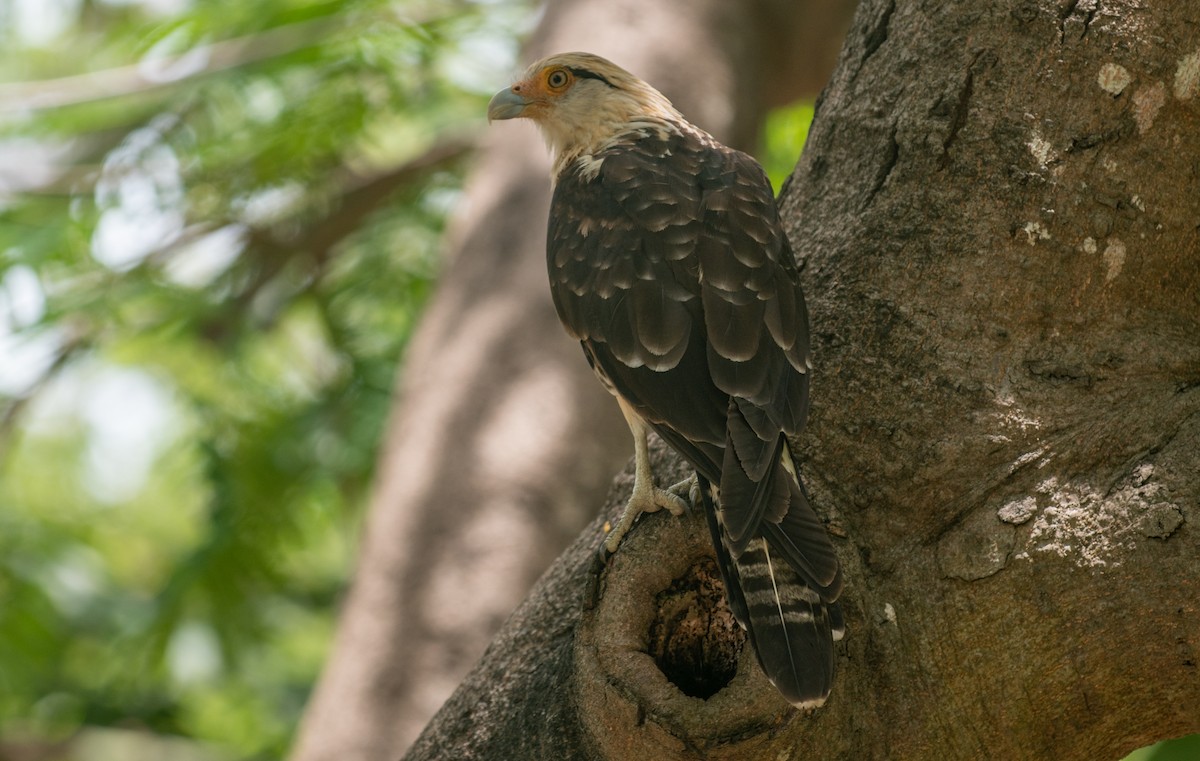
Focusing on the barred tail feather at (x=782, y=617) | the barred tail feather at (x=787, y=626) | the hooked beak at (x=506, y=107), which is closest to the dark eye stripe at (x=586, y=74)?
the hooked beak at (x=506, y=107)

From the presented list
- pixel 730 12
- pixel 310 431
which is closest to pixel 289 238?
pixel 310 431

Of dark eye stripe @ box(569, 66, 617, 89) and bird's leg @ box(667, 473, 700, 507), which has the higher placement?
dark eye stripe @ box(569, 66, 617, 89)

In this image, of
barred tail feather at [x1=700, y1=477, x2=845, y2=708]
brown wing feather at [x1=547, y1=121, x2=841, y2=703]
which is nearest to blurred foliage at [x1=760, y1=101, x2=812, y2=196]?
brown wing feather at [x1=547, y1=121, x2=841, y2=703]

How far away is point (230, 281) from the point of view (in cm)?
696

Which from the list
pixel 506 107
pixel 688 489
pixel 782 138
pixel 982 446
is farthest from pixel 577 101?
pixel 782 138

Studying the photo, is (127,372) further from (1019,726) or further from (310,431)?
(1019,726)

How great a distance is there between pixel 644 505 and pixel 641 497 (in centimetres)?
4

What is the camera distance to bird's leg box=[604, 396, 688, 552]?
97.7 inches

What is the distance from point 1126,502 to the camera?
227 centimetres

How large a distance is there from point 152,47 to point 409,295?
1918mm

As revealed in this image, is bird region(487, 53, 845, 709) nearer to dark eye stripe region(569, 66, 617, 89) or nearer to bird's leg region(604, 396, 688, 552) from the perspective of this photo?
bird's leg region(604, 396, 688, 552)

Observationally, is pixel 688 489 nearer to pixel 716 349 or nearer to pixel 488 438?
pixel 716 349

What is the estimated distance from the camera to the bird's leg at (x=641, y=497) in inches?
97.7

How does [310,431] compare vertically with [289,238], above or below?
below
